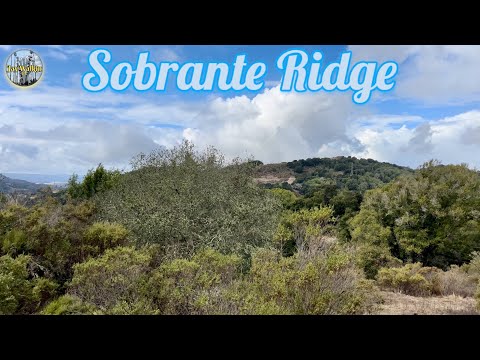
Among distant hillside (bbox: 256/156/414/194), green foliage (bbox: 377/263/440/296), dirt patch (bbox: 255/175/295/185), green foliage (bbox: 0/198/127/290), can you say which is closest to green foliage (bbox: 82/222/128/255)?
green foliage (bbox: 0/198/127/290)

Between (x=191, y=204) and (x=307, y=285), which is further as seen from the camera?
(x=191, y=204)

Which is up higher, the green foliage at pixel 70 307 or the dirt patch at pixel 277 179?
the dirt patch at pixel 277 179

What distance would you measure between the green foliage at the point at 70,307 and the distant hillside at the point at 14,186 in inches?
213

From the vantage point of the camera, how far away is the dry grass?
6.16 m

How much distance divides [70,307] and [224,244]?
13.0 ft

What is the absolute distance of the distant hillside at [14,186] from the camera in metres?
9.44

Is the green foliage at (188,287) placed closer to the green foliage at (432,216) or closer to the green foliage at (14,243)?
the green foliage at (14,243)

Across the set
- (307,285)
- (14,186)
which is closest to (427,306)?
(307,285)

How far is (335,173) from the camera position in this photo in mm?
22734

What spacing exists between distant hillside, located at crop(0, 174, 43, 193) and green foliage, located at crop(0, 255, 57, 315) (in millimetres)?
3823

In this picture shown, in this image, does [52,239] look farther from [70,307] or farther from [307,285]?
[307,285]

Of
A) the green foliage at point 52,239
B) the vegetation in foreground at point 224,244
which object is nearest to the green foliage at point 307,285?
the vegetation in foreground at point 224,244

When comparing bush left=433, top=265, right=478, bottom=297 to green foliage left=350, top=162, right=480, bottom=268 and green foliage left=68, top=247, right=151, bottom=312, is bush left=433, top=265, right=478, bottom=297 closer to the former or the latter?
green foliage left=350, top=162, right=480, bottom=268
